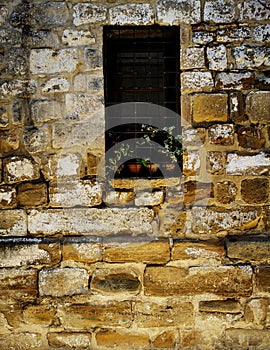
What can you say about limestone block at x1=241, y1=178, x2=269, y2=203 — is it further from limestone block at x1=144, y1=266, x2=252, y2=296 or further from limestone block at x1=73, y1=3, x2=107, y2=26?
limestone block at x1=73, y1=3, x2=107, y2=26

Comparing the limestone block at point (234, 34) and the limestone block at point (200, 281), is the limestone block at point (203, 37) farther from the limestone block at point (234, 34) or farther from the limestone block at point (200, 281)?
the limestone block at point (200, 281)

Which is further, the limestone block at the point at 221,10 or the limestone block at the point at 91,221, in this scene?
the limestone block at the point at 91,221

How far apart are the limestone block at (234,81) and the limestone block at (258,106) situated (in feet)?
0.26

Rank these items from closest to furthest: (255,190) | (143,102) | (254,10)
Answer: (254,10) < (255,190) < (143,102)

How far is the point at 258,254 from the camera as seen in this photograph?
275 centimetres

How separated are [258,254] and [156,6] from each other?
1950 mm

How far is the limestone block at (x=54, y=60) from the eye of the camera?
2.72 m

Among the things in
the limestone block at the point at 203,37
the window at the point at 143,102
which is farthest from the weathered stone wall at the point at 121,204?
the window at the point at 143,102

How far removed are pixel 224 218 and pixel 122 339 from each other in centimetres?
119

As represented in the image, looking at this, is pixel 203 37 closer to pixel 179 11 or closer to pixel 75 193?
pixel 179 11

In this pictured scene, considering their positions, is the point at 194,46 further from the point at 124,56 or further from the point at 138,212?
the point at 138,212

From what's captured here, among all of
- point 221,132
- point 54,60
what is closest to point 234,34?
point 221,132

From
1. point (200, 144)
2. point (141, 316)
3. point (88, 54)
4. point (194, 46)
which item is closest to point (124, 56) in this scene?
Answer: point (88, 54)

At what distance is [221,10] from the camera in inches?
105
